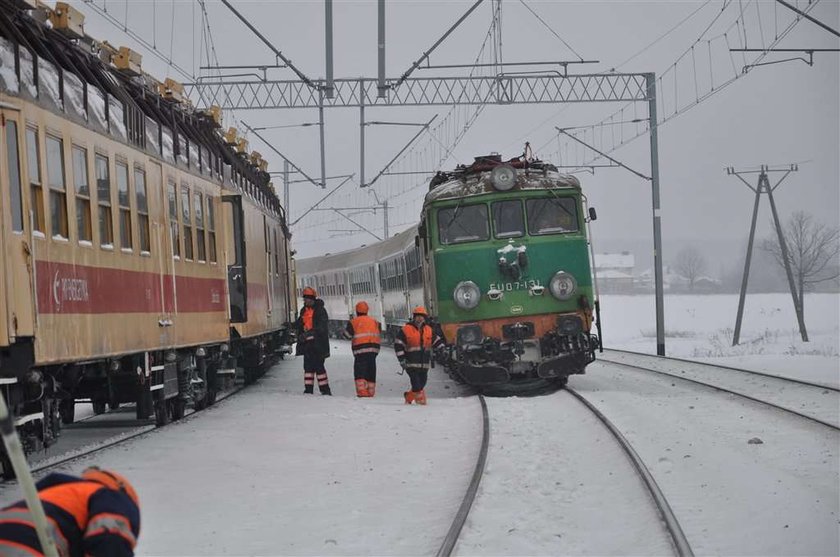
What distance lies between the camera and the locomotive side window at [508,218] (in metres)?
19.2

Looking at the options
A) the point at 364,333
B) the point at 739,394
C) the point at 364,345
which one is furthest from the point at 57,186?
the point at 739,394

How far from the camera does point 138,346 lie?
473 inches

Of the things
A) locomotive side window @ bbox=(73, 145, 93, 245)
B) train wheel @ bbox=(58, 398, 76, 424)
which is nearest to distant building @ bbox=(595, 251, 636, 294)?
train wheel @ bbox=(58, 398, 76, 424)

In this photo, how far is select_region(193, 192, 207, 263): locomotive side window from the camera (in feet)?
50.2

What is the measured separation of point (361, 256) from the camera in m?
41.4

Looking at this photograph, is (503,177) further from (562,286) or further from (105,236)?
(105,236)

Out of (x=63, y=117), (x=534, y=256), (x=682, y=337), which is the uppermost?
(x=63, y=117)

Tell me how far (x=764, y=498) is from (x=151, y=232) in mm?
6587

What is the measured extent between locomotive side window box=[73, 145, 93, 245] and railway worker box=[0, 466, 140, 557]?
22.0 ft

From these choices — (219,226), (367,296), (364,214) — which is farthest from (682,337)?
(219,226)

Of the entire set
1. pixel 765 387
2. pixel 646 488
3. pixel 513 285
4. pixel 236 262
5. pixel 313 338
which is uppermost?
pixel 236 262

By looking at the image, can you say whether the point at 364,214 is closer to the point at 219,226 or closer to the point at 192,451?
the point at 219,226

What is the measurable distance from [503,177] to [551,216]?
97 centimetres

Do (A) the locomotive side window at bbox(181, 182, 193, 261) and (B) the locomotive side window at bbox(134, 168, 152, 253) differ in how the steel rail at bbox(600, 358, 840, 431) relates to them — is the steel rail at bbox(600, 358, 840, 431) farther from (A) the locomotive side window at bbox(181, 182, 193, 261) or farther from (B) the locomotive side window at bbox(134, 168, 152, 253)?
(B) the locomotive side window at bbox(134, 168, 152, 253)
